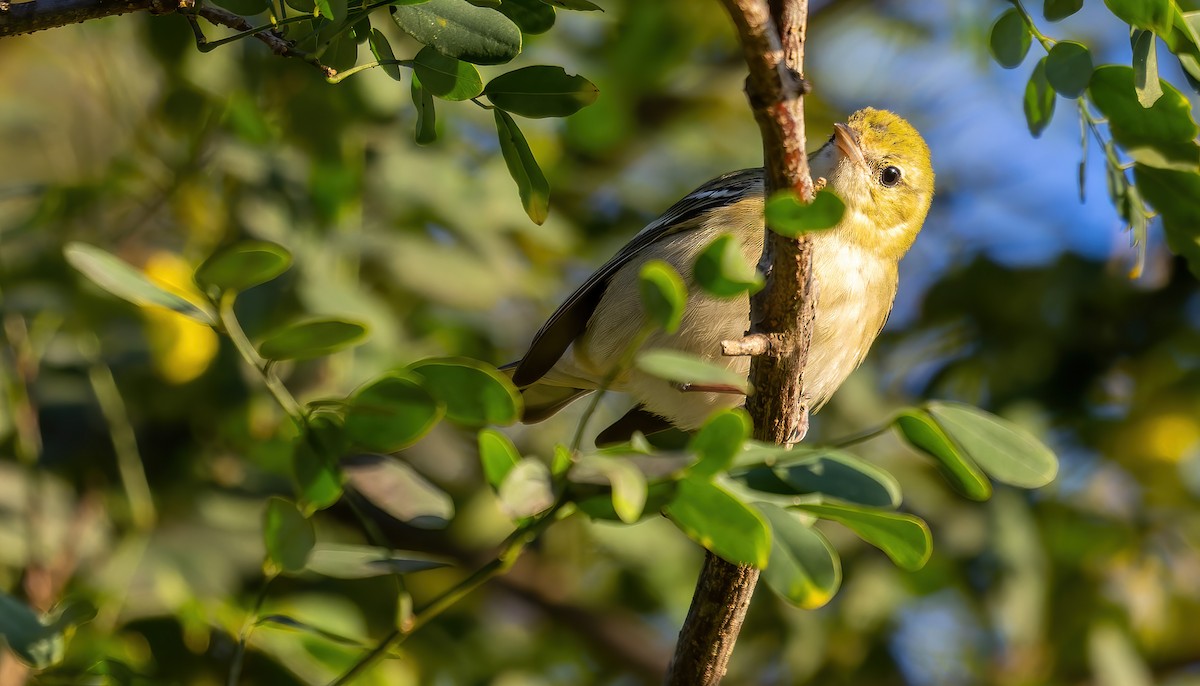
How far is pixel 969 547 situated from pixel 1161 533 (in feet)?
3.28

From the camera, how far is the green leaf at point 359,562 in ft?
6.23

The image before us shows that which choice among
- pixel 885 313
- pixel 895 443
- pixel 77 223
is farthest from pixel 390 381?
pixel 895 443

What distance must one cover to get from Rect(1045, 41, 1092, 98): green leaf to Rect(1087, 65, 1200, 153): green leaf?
0.07m

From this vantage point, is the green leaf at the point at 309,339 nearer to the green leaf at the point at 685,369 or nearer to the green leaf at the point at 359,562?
the green leaf at the point at 359,562

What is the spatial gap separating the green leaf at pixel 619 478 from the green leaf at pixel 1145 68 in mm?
1029

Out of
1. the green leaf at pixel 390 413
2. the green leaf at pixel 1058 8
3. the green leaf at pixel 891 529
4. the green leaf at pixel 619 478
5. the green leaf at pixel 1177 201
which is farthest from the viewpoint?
the green leaf at pixel 1177 201

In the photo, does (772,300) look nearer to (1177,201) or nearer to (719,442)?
(719,442)

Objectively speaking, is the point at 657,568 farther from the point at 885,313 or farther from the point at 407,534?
the point at 885,313

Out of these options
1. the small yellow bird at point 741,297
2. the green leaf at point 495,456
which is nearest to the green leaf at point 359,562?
the green leaf at point 495,456

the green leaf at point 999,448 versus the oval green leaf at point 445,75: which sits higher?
the oval green leaf at point 445,75

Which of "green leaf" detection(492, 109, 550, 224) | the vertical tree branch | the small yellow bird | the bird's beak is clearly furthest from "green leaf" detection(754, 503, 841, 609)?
the bird's beak

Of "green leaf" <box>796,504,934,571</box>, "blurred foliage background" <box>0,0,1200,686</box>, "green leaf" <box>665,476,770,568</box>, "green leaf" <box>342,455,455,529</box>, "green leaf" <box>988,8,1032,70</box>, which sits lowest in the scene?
"blurred foliage background" <box>0,0,1200,686</box>

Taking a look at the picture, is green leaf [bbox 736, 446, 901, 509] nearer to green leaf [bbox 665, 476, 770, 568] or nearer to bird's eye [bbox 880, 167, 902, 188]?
green leaf [bbox 665, 476, 770, 568]

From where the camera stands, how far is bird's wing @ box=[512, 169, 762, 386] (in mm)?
3664
